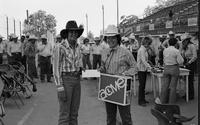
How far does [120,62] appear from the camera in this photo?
17.1 ft

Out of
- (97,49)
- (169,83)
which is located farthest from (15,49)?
(169,83)

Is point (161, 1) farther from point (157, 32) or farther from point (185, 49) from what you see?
point (185, 49)

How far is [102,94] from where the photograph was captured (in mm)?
5180

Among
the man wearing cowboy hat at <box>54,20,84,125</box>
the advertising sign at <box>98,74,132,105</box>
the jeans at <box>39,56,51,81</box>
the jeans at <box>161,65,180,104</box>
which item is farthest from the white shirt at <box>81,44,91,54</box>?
the advertising sign at <box>98,74,132,105</box>

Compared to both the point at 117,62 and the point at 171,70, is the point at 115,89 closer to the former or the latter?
the point at 117,62

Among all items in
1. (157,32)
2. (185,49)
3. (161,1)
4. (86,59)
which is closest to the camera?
(185,49)

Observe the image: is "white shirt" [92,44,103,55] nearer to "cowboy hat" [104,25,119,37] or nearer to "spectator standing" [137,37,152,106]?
"spectator standing" [137,37,152,106]

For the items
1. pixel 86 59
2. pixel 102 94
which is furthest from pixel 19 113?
pixel 86 59

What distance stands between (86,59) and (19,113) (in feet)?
30.3

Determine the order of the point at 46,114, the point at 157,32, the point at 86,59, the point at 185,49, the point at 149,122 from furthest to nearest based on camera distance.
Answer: the point at 157,32, the point at 86,59, the point at 185,49, the point at 46,114, the point at 149,122

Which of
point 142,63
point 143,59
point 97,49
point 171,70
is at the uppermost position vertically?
point 97,49

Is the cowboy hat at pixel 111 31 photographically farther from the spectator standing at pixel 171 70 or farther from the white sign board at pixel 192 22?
the white sign board at pixel 192 22

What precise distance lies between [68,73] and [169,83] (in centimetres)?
402

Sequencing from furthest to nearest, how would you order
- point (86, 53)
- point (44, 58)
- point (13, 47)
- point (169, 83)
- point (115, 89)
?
1. point (86, 53)
2. point (13, 47)
3. point (44, 58)
4. point (169, 83)
5. point (115, 89)
